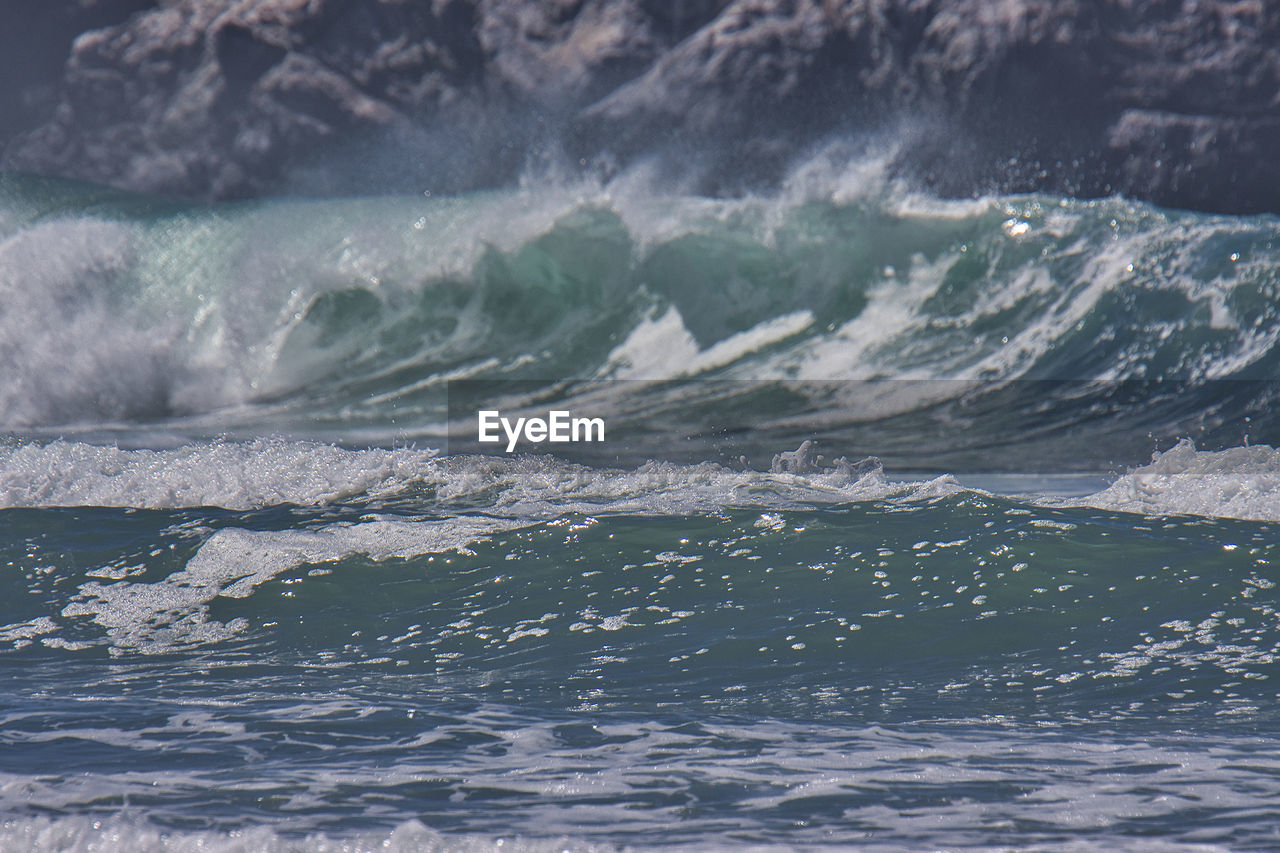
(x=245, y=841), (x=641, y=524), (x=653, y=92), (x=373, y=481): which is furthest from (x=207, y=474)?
(x=653, y=92)

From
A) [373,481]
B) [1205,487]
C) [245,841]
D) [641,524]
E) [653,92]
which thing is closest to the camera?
[245,841]

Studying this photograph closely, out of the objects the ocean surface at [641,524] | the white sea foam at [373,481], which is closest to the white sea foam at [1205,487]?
the ocean surface at [641,524]

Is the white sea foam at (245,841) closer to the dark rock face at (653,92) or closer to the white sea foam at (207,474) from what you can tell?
the white sea foam at (207,474)

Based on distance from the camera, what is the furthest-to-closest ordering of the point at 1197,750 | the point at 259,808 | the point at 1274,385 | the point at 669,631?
the point at 1274,385 < the point at 669,631 < the point at 1197,750 < the point at 259,808

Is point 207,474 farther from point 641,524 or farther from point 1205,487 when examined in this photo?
point 1205,487

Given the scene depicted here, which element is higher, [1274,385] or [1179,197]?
[1179,197]

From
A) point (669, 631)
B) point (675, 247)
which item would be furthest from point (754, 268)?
point (669, 631)

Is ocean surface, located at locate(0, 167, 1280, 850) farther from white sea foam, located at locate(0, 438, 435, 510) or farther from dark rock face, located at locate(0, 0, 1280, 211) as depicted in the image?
dark rock face, located at locate(0, 0, 1280, 211)

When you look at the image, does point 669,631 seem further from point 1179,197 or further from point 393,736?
point 1179,197
